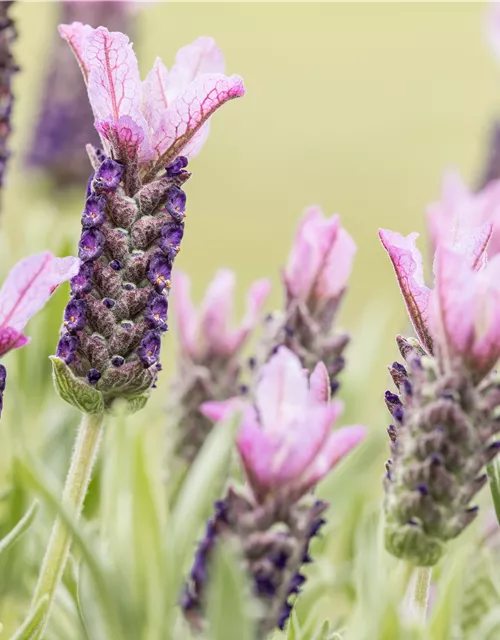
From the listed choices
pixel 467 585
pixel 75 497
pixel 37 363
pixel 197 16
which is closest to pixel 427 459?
pixel 75 497

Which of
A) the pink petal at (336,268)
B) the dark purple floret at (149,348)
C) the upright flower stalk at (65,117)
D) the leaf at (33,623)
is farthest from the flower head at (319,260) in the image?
the upright flower stalk at (65,117)

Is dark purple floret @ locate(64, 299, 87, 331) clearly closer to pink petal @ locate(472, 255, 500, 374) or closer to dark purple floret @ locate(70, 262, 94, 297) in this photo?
dark purple floret @ locate(70, 262, 94, 297)

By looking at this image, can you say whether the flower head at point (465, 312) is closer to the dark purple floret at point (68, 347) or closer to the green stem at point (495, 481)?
the green stem at point (495, 481)

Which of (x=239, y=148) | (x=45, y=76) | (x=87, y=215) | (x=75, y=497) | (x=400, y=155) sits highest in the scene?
(x=45, y=76)

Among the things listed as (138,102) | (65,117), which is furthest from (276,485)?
(65,117)

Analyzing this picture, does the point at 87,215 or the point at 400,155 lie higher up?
the point at 87,215

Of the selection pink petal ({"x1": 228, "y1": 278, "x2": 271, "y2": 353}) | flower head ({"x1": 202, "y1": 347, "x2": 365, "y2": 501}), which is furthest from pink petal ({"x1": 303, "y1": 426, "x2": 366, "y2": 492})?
pink petal ({"x1": 228, "y1": 278, "x2": 271, "y2": 353})

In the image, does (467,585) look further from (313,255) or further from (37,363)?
(37,363)

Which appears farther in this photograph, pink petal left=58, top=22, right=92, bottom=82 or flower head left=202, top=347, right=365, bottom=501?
pink petal left=58, top=22, right=92, bottom=82
